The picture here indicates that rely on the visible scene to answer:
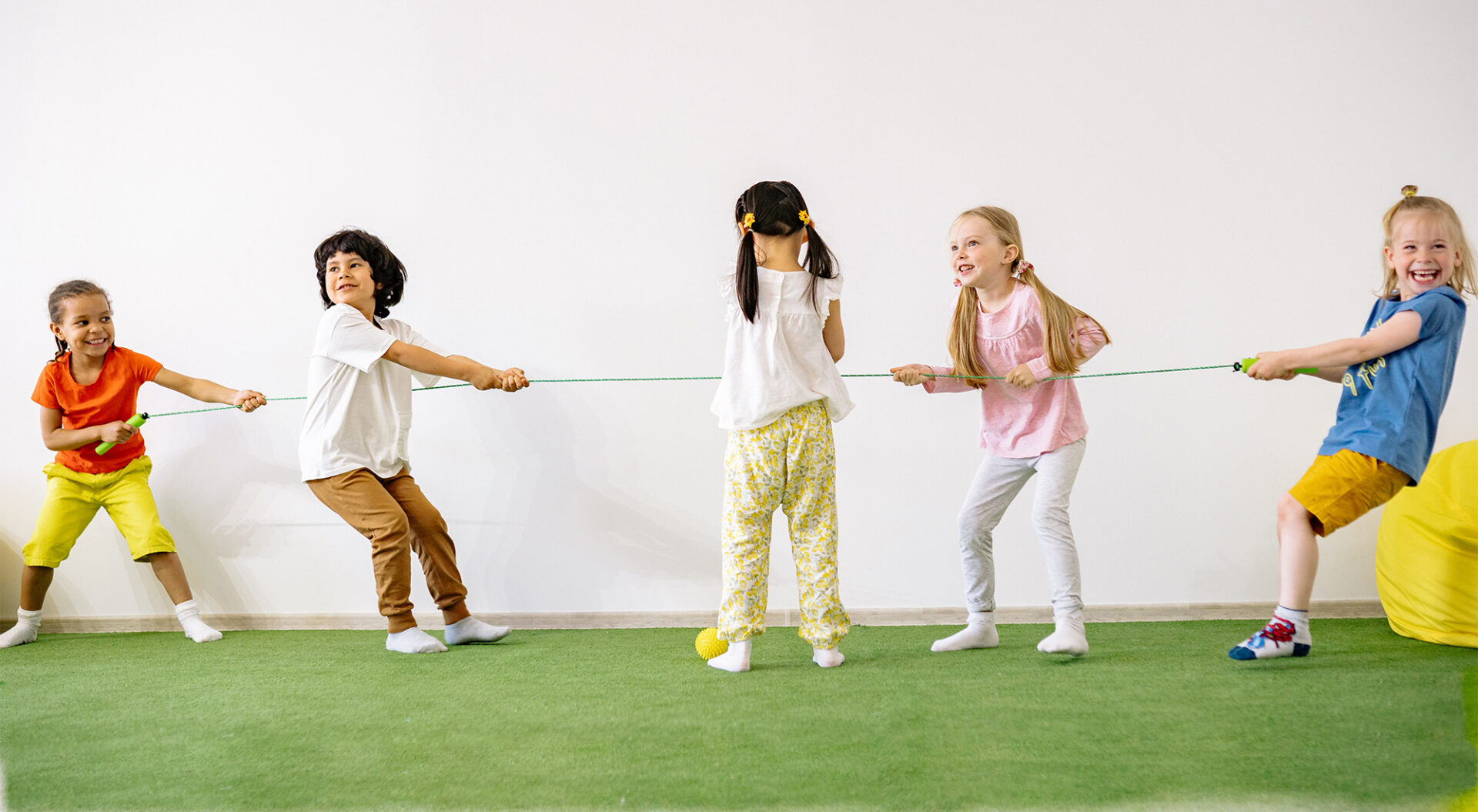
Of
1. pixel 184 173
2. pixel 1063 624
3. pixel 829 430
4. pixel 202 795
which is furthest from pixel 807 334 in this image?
pixel 184 173

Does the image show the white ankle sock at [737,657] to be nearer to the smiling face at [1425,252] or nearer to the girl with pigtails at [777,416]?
the girl with pigtails at [777,416]

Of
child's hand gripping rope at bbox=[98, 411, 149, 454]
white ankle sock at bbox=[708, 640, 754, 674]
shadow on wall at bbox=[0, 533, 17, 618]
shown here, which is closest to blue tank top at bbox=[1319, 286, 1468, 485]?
white ankle sock at bbox=[708, 640, 754, 674]

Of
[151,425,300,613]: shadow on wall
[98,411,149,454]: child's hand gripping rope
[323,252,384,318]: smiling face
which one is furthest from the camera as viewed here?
[151,425,300,613]: shadow on wall

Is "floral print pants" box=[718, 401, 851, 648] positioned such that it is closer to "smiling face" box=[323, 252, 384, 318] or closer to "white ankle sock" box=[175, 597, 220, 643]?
"smiling face" box=[323, 252, 384, 318]

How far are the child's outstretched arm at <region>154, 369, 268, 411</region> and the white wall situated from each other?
0.20m

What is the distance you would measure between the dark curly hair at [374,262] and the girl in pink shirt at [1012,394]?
1463 mm

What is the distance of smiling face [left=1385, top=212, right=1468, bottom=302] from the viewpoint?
2.07m

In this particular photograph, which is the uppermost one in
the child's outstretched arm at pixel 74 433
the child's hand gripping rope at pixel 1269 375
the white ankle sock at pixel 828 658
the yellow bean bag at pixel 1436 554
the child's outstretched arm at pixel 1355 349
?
the child's outstretched arm at pixel 1355 349

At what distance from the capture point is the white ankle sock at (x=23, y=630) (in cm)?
282

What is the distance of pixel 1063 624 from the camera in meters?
2.21

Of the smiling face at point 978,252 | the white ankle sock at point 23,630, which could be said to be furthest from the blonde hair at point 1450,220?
the white ankle sock at point 23,630

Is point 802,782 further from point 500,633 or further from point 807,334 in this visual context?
point 500,633

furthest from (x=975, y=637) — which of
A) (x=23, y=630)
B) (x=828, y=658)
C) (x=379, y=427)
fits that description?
(x=23, y=630)

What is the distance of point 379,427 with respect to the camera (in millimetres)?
2605
